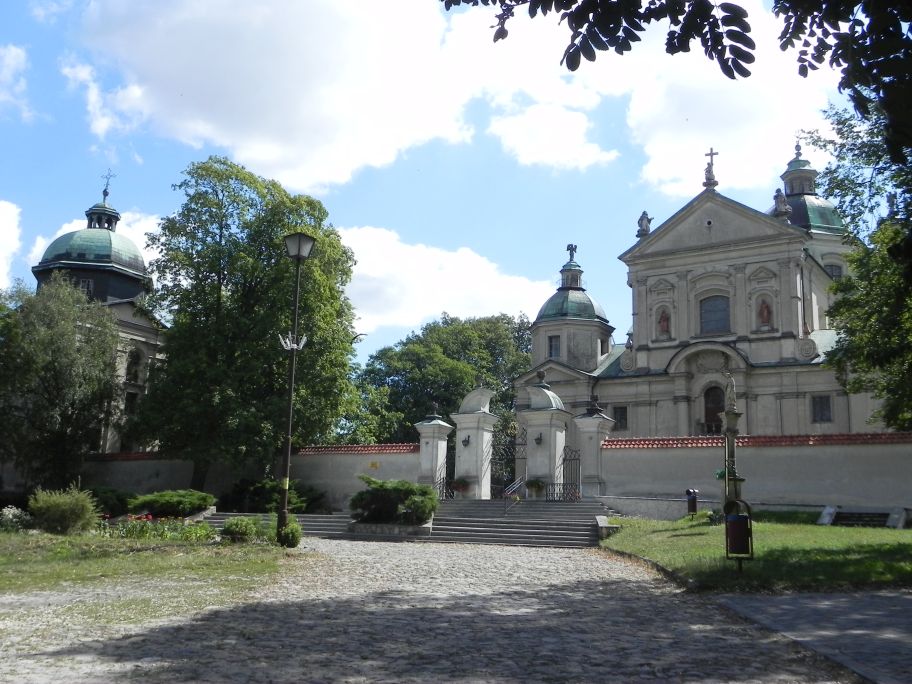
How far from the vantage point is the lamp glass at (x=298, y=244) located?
17.0m

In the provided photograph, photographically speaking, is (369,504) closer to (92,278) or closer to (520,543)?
(520,543)

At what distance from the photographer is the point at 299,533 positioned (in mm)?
16828

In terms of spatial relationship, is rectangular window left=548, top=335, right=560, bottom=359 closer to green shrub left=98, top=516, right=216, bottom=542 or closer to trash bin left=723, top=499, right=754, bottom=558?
green shrub left=98, top=516, right=216, bottom=542

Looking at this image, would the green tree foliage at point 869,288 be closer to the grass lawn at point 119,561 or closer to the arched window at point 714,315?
the grass lawn at point 119,561

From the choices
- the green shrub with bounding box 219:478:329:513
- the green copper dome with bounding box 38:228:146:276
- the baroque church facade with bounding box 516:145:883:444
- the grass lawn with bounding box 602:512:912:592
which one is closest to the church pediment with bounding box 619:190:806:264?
the baroque church facade with bounding box 516:145:883:444

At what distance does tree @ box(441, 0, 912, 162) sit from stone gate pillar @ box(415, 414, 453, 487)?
21512mm

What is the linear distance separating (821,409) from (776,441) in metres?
13.7

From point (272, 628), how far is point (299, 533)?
9.34 metres

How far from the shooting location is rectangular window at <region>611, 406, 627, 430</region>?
40500 mm

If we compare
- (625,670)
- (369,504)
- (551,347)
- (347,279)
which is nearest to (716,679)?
(625,670)

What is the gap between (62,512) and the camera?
62.2ft

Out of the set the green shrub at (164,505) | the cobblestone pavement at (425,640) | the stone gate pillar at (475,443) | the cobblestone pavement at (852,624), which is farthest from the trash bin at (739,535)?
the green shrub at (164,505)

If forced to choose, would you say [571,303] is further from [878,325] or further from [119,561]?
[119,561]

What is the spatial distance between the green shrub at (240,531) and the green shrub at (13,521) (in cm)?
592
